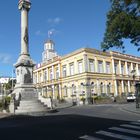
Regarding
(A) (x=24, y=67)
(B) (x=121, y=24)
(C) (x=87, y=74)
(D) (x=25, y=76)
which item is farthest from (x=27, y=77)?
(C) (x=87, y=74)

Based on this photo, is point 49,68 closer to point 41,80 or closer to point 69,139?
point 41,80

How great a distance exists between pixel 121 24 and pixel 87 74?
40620mm

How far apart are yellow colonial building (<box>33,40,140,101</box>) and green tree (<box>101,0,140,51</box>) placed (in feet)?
109

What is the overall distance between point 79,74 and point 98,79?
4780 millimetres

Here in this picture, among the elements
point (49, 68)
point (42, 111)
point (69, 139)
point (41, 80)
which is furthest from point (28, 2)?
point (41, 80)

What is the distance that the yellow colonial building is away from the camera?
59625 mm

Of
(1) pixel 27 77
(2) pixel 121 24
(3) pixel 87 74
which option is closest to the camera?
(2) pixel 121 24

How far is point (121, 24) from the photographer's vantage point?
733 inches

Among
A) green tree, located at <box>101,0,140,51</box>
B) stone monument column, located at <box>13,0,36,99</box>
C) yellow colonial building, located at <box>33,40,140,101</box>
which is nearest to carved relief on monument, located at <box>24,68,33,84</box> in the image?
stone monument column, located at <box>13,0,36,99</box>

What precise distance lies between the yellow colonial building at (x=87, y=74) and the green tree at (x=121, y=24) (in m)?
33.3

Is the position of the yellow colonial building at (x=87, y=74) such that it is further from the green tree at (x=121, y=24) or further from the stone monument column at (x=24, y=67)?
the green tree at (x=121, y=24)

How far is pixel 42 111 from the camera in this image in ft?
80.5

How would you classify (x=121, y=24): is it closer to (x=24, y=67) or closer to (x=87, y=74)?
(x=24, y=67)

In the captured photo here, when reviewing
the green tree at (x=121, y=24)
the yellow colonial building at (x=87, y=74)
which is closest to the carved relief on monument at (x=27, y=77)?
the green tree at (x=121, y=24)
